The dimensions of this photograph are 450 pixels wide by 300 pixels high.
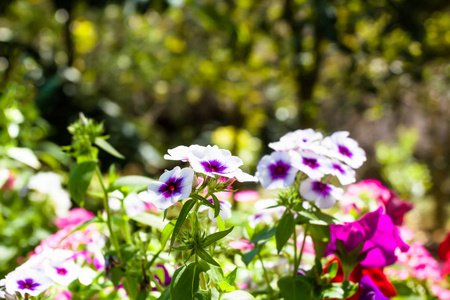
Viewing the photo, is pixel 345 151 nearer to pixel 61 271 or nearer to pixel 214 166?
pixel 214 166

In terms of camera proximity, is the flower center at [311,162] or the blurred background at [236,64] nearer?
the flower center at [311,162]

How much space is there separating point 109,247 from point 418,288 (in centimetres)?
55

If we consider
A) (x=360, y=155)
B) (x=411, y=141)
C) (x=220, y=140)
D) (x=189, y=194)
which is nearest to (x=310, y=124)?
(x=220, y=140)

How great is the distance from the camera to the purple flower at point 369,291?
0.52 metres

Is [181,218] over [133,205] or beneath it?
beneath

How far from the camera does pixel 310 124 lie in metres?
2.37

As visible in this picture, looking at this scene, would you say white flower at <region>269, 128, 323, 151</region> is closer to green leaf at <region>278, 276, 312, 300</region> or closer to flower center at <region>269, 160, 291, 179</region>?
flower center at <region>269, 160, 291, 179</region>

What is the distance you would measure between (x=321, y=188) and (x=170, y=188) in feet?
0.61

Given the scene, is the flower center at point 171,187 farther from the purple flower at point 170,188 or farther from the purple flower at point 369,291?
the purple flower at point 369,291

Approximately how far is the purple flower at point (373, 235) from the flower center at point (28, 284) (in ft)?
1.12

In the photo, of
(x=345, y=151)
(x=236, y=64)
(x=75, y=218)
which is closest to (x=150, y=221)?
(x=345, y=151)

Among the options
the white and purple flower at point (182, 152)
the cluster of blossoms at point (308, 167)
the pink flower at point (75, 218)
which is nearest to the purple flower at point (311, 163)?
the cluster of blossoms at point (308, 167)

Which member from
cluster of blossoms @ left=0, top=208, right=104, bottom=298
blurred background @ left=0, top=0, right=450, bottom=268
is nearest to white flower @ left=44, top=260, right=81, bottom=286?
cluster of blossoms @ left=0, top=208, right=104, bottom=298

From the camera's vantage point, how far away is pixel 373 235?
0.55 m
